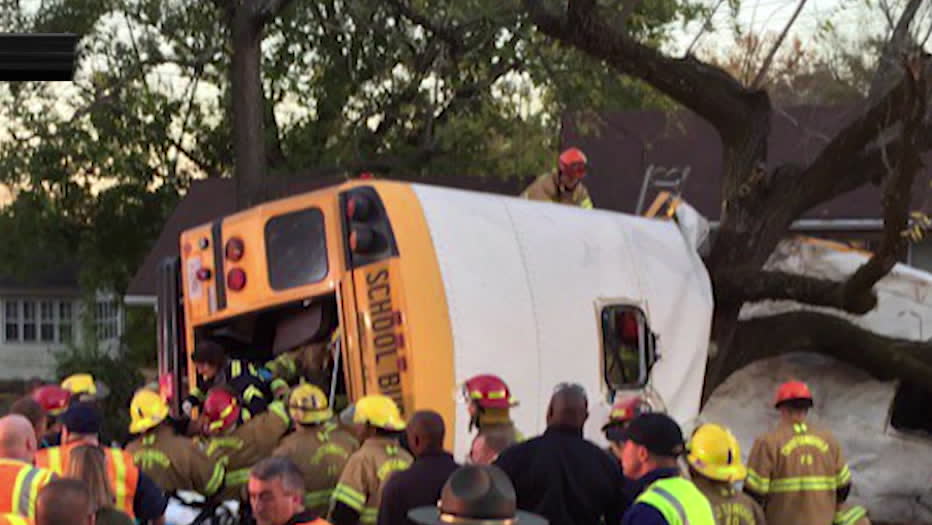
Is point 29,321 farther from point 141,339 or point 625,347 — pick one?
point 625,347

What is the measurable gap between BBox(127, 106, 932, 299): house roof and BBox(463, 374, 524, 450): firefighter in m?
14.5

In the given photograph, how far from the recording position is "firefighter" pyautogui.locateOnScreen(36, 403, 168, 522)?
22.7 ft

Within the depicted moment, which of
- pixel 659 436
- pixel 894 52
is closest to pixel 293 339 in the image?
pixel 659 436

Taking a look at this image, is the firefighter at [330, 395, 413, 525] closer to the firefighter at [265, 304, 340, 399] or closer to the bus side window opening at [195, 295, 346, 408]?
the bus side window opening at [195, 295, 346, 408]

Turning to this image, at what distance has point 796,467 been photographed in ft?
31.6

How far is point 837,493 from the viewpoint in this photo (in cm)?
991

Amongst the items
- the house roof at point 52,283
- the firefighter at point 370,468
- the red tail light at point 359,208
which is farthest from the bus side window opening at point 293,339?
the house roof at point 52,283

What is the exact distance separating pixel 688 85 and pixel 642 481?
8.61 metres

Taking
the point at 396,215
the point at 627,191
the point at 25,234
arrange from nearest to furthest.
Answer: the point at 396,215 → the point at 627,191 → the point at 25,234

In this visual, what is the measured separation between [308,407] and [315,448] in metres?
0.24

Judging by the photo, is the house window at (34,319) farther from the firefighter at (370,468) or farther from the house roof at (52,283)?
the firefighter at (370,468)

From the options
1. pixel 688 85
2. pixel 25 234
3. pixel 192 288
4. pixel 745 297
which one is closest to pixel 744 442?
pixel 745 297

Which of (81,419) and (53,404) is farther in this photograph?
(53,404)

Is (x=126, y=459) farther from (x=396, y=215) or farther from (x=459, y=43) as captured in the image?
(x=459, y=43)
